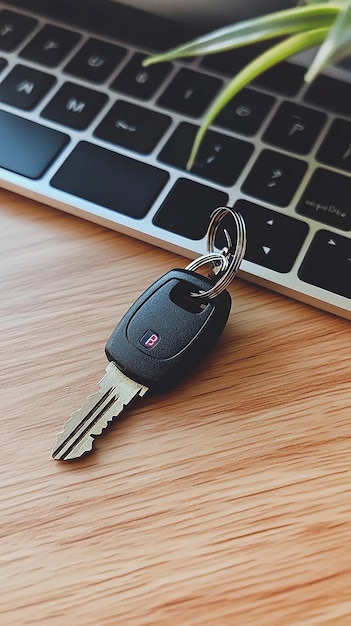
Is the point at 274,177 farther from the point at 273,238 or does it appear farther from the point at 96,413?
the point at 96,413

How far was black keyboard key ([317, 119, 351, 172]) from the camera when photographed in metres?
0.40

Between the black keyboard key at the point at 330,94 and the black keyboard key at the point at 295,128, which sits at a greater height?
the black keyboard key at the point at 330,94

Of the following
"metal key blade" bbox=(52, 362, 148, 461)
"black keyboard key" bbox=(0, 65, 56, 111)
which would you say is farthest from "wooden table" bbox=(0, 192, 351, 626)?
"black keyboard key" bbox=(0, 65, 56, 111)

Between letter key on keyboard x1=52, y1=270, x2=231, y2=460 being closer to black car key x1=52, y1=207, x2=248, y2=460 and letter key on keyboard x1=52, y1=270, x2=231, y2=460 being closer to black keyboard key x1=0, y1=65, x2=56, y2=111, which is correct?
black car key x1=52, y1=207, x2=248, y2=460

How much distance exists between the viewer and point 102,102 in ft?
1.39

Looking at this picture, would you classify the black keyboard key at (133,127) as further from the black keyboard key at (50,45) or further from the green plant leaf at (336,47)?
the green plant leaf at (336,47)

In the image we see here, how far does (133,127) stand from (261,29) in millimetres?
193

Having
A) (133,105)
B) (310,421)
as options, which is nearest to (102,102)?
(133,105)

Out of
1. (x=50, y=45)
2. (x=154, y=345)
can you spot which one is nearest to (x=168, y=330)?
(x=154, y=345)

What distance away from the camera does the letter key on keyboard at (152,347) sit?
32cm

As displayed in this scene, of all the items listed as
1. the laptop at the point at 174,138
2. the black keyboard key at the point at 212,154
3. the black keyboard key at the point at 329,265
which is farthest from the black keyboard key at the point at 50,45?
the black keyboard key at the point at 329,265

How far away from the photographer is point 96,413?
0.32 m

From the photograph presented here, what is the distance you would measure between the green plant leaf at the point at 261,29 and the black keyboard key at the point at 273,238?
14 cm

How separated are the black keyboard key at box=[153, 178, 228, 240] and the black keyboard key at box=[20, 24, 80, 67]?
0.14 meters
